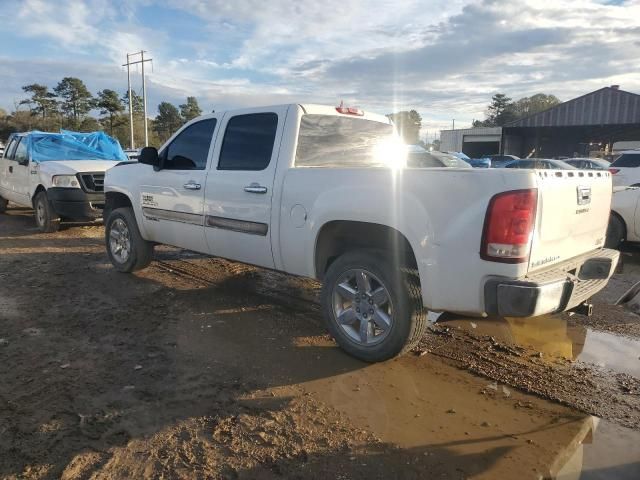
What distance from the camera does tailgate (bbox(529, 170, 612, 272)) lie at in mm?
3316

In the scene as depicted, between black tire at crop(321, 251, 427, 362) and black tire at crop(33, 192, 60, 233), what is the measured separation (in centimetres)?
745

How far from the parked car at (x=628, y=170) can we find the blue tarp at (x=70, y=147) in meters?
10.7

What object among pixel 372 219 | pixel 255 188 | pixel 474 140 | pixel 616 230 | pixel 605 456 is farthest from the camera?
pixel 474 140

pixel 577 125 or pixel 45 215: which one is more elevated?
pixel 577 125

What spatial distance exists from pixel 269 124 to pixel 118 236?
315 centimetres

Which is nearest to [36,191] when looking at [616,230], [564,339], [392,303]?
[392,303]

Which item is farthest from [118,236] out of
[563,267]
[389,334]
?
[563,267]

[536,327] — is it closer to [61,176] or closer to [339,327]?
[339,327]

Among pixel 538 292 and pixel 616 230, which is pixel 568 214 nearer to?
pixel 538 292

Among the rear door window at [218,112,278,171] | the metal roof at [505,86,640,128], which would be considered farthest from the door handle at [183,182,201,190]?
the metal roof at [505,86,640,128]

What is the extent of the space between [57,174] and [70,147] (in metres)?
1.91

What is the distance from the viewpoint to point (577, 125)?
4112 centimetres

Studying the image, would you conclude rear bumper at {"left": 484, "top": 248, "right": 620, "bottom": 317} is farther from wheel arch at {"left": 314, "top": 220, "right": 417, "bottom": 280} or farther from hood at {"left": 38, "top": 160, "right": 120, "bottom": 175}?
hood at {"left": 38, "top": 160, "right": 120, "bottom": 175}

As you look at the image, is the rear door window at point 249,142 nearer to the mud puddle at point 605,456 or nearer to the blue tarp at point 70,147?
the mud puddle at point 605,456
